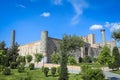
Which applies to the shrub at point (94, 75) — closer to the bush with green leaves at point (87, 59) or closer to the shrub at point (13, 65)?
the shrub at point (13, 65)

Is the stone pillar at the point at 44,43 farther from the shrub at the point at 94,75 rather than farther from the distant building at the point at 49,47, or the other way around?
the shrub at the point at 94,75

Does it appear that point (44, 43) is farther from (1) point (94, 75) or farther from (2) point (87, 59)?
(1) point (94, 75)

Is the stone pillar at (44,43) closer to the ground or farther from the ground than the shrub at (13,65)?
farther from the ground

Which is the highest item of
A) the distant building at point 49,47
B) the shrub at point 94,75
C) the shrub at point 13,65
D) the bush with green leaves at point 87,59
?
the distant building at point 49,47

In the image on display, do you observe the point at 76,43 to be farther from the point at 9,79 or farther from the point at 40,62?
the point at 9,79

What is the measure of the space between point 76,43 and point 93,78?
3491cm

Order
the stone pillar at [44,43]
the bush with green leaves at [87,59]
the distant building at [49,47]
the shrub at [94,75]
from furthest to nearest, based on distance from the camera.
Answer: the bush with green leaves at [87,59], the distant building at [49,47], the stone pillar at [44,43], the shrub at [94,75]

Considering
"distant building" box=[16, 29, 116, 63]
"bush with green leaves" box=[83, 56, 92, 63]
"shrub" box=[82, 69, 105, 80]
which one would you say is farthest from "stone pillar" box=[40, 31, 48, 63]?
"shrub" box=[82, 69, 105, 80]

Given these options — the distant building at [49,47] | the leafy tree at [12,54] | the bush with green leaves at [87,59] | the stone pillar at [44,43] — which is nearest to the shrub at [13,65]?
the leafy tree at [12,54]

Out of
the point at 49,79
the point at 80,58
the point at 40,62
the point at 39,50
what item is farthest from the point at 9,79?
the point at 80,58

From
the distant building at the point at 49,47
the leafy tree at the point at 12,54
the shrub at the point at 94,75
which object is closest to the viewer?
the shrub at the point at 94,75

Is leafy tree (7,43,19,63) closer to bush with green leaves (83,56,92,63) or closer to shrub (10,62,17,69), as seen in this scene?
shrub (10,62,17,69)

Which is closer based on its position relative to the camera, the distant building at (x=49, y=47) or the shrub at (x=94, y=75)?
the shrub at (x=94, y=75)

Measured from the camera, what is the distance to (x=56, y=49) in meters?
66.9
